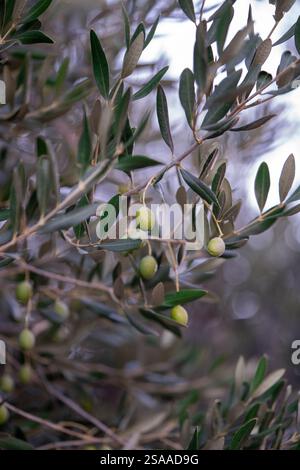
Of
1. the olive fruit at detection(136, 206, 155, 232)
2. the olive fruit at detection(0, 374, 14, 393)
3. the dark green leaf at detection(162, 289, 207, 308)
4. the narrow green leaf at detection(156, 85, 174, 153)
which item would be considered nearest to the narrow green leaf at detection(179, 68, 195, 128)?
the narrow green leaf at detection(156, 85, 174, 153)

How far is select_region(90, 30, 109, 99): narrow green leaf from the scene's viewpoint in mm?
749

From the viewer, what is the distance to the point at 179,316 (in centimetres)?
Answer: 84

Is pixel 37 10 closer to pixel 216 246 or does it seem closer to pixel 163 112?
pixel 163 112

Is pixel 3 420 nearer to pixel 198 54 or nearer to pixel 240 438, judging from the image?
pixel 240 438

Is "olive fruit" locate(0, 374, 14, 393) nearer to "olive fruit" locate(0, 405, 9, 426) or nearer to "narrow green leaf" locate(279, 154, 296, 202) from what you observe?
"olive fruit" locate(0, 405, 9, 426)

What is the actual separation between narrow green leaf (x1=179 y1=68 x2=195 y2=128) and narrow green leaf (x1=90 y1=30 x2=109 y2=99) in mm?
105

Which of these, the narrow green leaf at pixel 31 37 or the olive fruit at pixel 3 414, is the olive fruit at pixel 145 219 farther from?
the olive fruit at pixel 3 414

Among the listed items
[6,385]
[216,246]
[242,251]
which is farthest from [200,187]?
[242,251]

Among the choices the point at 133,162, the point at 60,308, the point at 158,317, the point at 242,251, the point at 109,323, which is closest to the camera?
the point at 133,162

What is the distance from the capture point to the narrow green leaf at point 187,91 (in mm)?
733

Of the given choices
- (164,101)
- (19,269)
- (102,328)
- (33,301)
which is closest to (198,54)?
(164,101)

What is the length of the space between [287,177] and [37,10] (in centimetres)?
44

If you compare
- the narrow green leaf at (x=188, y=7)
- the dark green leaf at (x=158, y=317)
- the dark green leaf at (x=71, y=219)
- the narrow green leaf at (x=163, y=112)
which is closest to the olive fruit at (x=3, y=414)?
the dark green leaf at (x=158, y=317)

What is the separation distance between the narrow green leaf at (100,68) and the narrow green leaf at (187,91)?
10cm
